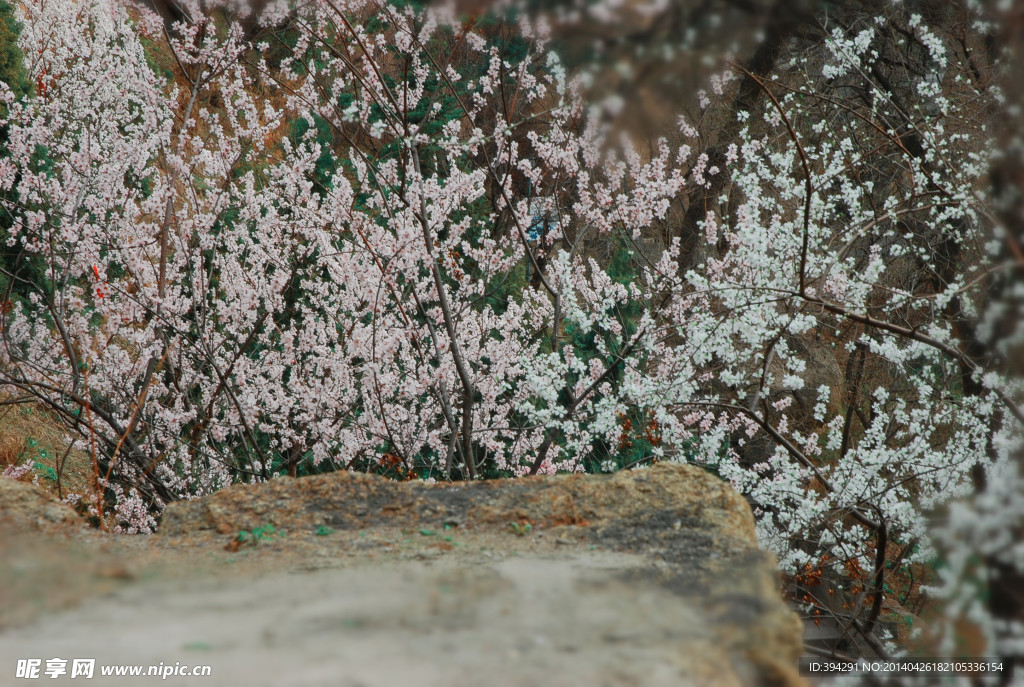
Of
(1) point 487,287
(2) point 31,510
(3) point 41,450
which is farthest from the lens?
(1) point 487,287

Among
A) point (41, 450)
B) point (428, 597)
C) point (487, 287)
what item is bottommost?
point (428, 597)

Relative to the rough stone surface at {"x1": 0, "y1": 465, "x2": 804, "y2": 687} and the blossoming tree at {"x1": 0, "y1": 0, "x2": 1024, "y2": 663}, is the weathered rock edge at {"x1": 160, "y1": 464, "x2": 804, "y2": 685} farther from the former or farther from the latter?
the blossoming tree at {"x1": 0, "y1": 0, "x2": 1024, "y2": 663}

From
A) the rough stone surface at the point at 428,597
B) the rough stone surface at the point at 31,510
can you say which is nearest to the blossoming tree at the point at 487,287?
the rough stone surface at the point at 31,510

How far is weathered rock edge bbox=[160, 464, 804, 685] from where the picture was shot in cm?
219

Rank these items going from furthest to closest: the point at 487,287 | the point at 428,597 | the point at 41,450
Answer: the point at 487,287 → the point at 41,450 → the point at 428,597

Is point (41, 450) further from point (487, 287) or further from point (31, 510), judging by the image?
point (31, 510)

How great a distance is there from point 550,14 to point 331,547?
1.86 metres

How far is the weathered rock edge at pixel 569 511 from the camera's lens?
2193mm

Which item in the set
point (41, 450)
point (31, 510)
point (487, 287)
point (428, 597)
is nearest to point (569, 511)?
point (428, 597)

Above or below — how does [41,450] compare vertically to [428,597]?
above

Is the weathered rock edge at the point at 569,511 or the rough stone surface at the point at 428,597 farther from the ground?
the weathered rock edge at the point at 569,511

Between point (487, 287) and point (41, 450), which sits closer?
point (41, 450)

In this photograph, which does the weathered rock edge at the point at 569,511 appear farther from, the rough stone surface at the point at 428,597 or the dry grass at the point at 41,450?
the dry grass at the point at 41,450

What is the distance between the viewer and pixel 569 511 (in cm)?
274
